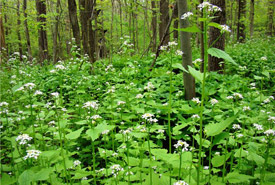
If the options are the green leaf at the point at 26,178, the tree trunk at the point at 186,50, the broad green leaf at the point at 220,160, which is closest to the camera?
the green leaf at the point at 26,178

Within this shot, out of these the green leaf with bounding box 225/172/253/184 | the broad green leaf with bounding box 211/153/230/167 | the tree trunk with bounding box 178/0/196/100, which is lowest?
the green leaf with bounding box 225/172/253/184

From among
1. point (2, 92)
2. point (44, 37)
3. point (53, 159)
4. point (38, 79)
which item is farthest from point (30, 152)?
point (44, 37)

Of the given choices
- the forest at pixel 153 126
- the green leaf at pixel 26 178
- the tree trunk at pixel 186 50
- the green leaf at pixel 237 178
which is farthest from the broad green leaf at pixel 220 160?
the tree trunk at pixel 186 50

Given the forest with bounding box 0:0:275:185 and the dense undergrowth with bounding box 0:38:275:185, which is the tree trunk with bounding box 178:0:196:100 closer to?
the forest with bounding box 0:0:275:185

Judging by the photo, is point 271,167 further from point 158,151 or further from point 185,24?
point 185,24

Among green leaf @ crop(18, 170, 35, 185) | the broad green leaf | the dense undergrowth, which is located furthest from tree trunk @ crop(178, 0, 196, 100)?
green leaf @ crop(18, 170, 35, 185)

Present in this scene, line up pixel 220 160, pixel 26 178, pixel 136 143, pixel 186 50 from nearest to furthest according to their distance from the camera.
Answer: pixel 26 178
pixel 220 160
pixel 136 143
pixel 186 50

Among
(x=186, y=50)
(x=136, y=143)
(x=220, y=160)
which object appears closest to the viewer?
(x=220, y=160)

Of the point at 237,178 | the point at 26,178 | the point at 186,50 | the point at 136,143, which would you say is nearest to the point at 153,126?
the point at 136,143

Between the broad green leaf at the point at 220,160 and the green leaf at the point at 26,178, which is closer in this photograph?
the green leaf at the point at 26,178

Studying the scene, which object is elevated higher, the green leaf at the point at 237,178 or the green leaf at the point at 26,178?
the green leaf at the point at 26,178

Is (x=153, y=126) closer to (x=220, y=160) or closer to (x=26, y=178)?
(x=220, y=160)

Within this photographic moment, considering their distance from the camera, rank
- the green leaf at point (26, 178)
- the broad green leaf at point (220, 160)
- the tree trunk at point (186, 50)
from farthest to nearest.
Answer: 1. the tree trunk at point (186, 50)
2. the broad green leaf at point (220, 160)
3. the green leaf at point (26, 178)

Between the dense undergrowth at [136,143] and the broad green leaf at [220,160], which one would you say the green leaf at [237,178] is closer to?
the dense undergrowth at [136,143]
